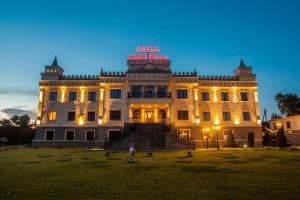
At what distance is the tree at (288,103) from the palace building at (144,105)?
3186 cm

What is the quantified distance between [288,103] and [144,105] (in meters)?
49.1

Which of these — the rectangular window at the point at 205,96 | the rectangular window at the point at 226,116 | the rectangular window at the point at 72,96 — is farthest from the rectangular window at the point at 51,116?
the rectangular window at the point at 226,116

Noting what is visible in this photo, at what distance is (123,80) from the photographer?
3369 centimetres

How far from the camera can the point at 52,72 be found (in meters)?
35.1

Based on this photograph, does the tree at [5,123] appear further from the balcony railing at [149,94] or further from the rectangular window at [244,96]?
the rectangular window at [244,96]

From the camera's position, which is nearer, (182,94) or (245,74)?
(182,94)

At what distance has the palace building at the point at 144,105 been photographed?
1277 inches

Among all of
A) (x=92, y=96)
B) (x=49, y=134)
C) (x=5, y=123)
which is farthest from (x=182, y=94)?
(x=5, y=123)

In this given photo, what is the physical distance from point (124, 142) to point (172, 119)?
29.4 ft

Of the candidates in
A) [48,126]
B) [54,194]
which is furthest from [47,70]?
[54,194]

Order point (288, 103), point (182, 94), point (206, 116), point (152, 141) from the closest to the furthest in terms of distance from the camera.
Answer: point (152, 141), point (182, 94), point (206, 116), point (288, 103)

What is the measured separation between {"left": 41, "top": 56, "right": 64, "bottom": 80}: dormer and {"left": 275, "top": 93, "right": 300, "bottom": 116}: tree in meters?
61.6

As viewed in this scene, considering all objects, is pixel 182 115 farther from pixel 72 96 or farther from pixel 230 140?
pixel 72 96

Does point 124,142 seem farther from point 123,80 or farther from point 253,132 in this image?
point 253,132
